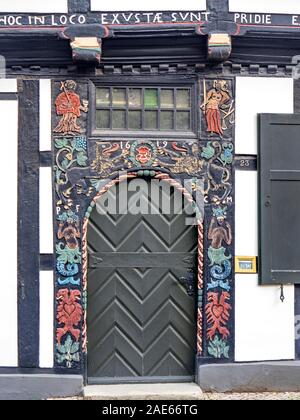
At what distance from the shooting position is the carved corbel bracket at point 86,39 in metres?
8.38

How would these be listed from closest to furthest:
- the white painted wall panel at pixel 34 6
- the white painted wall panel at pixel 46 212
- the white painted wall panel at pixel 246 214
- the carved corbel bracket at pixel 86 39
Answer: the carved corbel bracket at pixel 86 39 → the white painted wall panel at pixel 34 6 → the white painted wall panel at pixel 46 212 → the white painted wall panel at pixel 246 214

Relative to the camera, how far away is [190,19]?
852 cm

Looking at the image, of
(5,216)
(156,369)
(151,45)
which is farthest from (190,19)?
(156,369)

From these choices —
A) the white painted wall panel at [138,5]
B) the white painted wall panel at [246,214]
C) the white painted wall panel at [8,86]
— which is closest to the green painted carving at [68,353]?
the white painted wall panel at [246,214]

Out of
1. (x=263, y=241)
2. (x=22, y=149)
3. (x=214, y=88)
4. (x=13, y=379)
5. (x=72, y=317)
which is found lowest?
(x=13, y=379)

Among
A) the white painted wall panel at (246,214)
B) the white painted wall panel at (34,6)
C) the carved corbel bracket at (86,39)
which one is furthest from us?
the white painted wall panel at (246,214)

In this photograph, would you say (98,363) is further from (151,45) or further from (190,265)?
(151,45)

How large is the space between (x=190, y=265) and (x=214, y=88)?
1678mm

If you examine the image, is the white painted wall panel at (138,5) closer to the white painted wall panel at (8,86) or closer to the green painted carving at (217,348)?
the white painted wall panel at (8,86)

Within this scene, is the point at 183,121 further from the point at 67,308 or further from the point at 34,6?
the point at 67,308

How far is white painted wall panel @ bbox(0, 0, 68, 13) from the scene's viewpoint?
848cm

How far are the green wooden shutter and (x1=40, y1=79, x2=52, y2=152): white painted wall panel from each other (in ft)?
6.46

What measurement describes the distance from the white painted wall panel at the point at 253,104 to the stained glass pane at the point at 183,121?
1.51 feet

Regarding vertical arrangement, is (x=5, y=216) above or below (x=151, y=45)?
below
